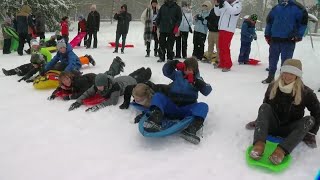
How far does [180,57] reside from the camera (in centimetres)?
966

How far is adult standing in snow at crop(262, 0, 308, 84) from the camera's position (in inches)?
235

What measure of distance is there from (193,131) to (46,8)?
17.5 m

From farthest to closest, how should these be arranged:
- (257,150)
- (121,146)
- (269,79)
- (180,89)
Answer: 1. (269,79)
2. (180,89)
3. (121,146)
4. (257,150)

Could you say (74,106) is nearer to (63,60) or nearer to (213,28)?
(63,60)

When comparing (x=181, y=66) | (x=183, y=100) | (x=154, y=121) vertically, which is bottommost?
(x=154, y=121)

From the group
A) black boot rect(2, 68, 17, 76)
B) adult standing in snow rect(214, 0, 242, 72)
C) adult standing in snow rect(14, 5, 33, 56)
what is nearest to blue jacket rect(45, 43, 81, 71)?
black boot rect(2, 68, 17, 76)

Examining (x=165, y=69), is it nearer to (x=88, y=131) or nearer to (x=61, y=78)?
(x=88, y=131)

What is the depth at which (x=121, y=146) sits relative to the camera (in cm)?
433

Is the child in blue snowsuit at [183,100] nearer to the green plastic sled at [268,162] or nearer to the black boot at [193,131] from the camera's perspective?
the black boot at [193,131]

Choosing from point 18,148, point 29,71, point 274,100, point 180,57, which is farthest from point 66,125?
point 180,57

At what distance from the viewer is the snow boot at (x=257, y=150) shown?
358 centimetres

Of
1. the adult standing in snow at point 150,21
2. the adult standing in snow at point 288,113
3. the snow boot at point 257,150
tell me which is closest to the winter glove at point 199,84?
the adult standing in snow at point 288,113

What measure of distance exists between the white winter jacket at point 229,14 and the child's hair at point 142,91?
3.31 metres

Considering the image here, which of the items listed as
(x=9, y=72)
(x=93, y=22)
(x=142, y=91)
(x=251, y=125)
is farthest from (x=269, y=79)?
(x=93, y=22)
